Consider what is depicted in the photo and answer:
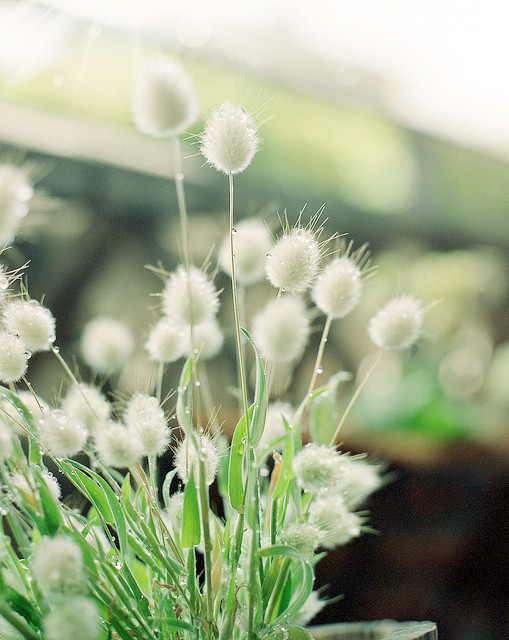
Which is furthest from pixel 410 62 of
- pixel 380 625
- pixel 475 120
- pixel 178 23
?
pixel 380 625

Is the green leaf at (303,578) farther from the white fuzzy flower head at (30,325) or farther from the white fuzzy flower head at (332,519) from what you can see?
the white fuzzy flower head at (30,325)

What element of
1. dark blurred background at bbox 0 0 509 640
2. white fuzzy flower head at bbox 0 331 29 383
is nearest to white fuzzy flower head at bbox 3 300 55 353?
white fuzzy flower head at bbox 0 331 29 383

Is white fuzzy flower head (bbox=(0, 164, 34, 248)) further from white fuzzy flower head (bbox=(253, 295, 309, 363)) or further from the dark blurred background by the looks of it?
the dark blurred background

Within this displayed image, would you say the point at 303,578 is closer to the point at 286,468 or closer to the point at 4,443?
the point at 286,468

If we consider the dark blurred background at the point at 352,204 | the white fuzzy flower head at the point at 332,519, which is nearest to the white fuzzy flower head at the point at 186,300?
the white fuzzy flower head at the point at 332,519

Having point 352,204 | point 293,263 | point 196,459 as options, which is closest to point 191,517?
point 196,459

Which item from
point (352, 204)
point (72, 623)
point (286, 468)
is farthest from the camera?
point (352, 204)
